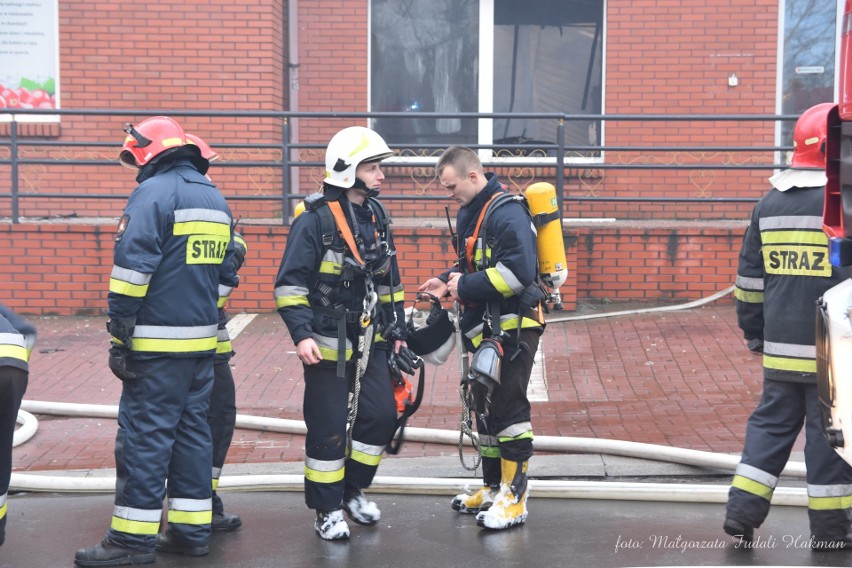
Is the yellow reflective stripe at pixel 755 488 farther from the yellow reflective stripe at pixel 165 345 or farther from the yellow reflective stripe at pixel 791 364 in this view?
the yellow reflective stripe at pixel 165 345

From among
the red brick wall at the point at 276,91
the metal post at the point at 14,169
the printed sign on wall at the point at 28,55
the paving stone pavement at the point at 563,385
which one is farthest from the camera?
the printed sign on wall at the point at 28,55

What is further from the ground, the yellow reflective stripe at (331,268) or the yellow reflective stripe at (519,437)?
the yellow reflective stripe at (331,268)

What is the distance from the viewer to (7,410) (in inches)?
190

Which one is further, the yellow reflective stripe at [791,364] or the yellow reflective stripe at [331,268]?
the yellow reflective stripe at [331,268]

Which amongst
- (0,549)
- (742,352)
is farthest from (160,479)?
(742,352)

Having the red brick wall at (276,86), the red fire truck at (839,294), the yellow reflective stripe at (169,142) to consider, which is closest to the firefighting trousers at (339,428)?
the yellow reflective stripe at (169,142)

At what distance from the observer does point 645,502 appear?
614 centimetres

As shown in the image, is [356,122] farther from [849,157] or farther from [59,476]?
[849,157]

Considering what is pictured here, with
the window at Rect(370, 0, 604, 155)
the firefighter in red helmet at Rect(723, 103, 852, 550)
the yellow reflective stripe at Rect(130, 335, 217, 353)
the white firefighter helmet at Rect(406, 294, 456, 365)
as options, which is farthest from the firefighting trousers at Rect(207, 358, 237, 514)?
the window at Rect(370, 0, 604, 155)

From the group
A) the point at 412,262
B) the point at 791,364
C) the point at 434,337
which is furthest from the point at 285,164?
the point at 791,364

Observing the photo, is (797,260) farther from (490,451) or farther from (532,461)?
(532,461)

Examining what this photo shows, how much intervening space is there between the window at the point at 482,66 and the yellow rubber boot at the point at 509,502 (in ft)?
24.8

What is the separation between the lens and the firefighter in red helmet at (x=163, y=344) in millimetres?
5172

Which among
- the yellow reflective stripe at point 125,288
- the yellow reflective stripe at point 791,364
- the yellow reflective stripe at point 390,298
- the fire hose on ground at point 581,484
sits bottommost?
the fire hose on ground at point 581,484
